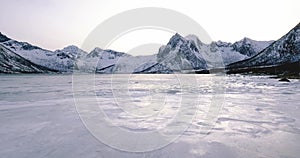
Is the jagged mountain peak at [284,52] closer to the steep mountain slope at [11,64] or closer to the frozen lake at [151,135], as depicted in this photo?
the frozen lake at [151,135]

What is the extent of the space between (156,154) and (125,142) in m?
1.11

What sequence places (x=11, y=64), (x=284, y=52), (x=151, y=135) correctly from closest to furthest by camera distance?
(x=151, y=135) < (x=284, y=52) < (x=11, y=64)

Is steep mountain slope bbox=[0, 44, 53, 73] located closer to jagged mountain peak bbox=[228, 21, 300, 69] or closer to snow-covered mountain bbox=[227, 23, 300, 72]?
snow-covered mountain bbox=[227, 23, 300, 72]

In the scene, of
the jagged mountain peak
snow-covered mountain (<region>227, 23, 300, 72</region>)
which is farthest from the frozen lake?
the jagged mountain peak

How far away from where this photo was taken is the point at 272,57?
16288cm

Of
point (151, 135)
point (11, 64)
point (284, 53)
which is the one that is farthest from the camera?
point (11, 64)

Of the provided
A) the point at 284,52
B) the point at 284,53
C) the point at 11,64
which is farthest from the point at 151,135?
the point at 11,64

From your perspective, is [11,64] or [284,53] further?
[11,64]

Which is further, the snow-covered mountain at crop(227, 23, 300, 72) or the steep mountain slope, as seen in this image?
the steep mountain slope

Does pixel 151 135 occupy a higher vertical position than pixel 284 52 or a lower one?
lower

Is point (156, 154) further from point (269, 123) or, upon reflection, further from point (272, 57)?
point (272, 57)

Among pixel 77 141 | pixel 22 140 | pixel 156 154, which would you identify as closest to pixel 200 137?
pixel 156 154

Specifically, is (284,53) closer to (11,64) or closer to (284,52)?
(284,52)

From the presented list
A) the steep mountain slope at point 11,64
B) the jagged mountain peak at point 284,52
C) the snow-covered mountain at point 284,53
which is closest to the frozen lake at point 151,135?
the snow-covered mountain at point 284,53
